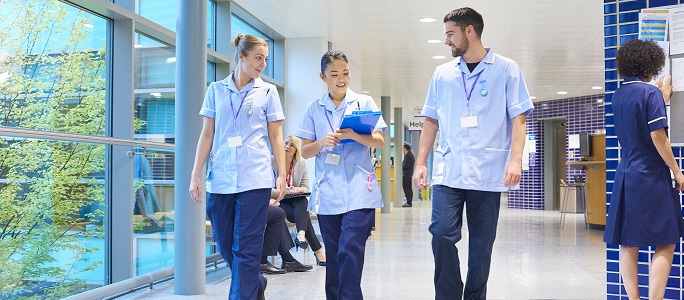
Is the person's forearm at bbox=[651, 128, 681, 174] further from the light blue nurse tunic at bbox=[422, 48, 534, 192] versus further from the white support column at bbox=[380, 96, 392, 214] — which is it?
the white support column at bbox=[380, 96, 392, 214]

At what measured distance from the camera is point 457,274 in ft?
11.0

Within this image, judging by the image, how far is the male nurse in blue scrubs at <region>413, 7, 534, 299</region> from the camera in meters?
3.34

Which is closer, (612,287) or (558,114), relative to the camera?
(612,287)

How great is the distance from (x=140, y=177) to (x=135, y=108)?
1.78ft

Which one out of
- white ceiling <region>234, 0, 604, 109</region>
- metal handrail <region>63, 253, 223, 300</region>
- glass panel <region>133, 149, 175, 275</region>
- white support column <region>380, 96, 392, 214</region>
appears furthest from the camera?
white support column <region>380, 96, 392, 214</region>

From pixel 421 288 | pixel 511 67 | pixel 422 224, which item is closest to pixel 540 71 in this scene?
pixel 422 224

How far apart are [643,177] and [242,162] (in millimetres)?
2061

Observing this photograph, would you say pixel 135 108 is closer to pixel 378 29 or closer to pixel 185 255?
pixel 185 255

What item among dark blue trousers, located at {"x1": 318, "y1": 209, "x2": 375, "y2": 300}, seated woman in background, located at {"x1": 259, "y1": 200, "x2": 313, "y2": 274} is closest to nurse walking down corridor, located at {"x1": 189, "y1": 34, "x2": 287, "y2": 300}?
dark blue trousers, located at {"x1": 318, "y1": 209, "x2": 375, "y2": 300}

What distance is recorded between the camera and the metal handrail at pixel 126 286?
486cm

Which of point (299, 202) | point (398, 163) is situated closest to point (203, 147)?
point (299, 202)

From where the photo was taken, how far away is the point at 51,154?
4.70 m

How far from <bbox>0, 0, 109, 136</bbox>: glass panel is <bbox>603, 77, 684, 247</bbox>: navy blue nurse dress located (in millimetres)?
3372

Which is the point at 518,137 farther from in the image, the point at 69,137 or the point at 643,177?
the point at 69,137
